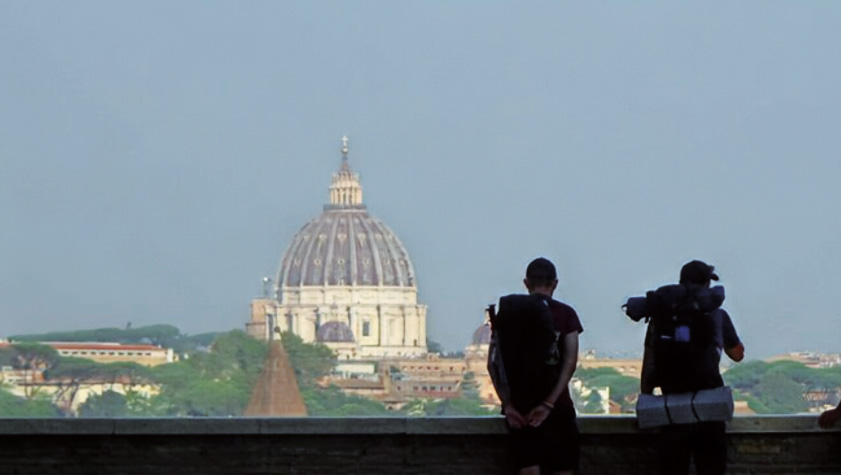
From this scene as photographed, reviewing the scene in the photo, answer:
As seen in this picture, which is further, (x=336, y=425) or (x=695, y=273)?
(x=336, y=425)

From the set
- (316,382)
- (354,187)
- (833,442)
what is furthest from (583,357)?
(833,442)

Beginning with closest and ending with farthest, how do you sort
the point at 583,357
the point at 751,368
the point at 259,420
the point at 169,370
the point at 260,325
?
the point at 259,420
the point at 751,368
the point at 169,370
the point at 583,357
the point at 260,325

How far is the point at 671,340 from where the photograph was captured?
8289 millimetres

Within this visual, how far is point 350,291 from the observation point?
505ft

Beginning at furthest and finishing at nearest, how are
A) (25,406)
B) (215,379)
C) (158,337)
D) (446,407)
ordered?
(158,337), (215,379), (446,407), (25,406)

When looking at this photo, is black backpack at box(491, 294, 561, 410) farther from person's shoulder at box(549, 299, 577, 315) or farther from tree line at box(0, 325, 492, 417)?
tree line at box(0, 325, 492, 417)

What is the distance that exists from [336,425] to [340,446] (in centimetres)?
9

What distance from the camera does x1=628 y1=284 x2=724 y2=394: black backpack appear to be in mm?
8273

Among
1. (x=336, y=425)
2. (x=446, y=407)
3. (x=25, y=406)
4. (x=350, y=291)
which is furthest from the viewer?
(x=350, y=291)

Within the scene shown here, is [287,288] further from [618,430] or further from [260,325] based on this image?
[618,430]

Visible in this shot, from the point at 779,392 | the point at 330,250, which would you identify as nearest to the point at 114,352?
the point at 330,250

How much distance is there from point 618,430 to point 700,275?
79cm

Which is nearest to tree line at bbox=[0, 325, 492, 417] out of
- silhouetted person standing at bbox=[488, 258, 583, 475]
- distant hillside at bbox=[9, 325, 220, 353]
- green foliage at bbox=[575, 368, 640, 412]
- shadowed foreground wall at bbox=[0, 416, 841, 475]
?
green foliage at bbox=[575, 368, 640, 412]

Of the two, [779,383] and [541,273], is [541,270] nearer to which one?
[541,273]
